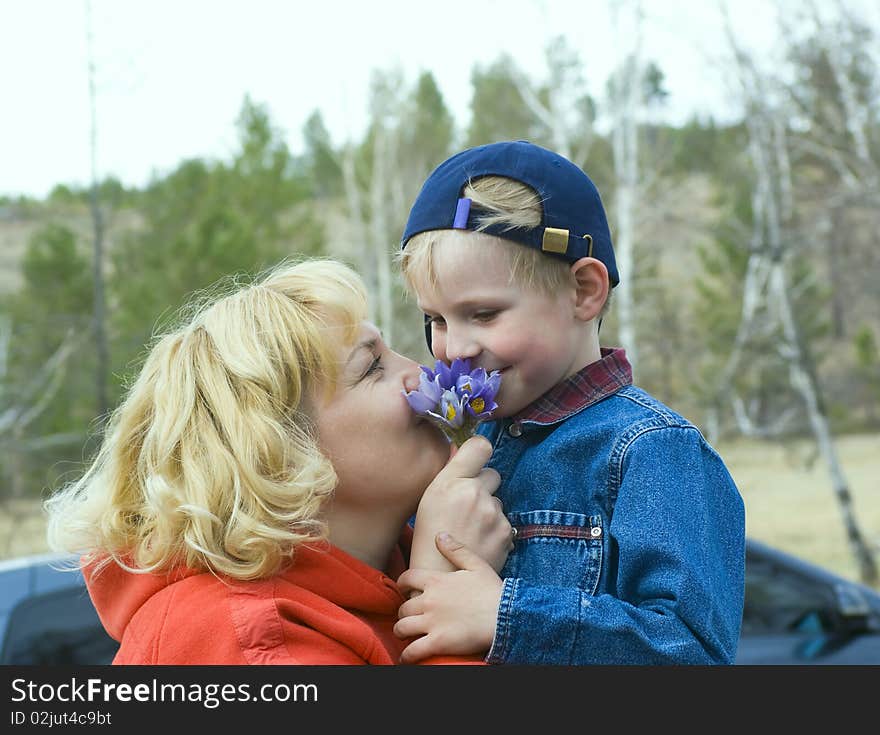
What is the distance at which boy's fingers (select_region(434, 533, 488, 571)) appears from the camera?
173 centimetres

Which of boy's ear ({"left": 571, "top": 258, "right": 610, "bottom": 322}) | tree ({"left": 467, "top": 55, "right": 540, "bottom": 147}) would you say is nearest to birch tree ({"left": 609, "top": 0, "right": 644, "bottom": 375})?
tree ({"left": 467, "top": 55, "right": 540, "bottom": 147})

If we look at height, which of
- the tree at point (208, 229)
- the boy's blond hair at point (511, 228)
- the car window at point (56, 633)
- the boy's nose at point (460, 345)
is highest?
the boy's blond hair at point (511, 228)

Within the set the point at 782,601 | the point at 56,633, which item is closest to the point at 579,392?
the point at 56,633

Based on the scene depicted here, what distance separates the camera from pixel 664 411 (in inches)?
71.5

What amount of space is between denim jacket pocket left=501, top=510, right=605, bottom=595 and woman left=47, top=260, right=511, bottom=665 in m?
0.06

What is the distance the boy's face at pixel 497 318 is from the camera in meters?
1.86

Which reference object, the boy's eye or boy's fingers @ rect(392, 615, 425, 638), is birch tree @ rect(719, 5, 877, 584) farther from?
boy's fingers @ rect(392, 615, 425, 638)

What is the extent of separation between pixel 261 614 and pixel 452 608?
0.33m

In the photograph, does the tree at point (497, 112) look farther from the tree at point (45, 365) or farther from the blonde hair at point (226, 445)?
the blonde hair at point (226, 445)

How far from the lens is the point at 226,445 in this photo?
1.74m

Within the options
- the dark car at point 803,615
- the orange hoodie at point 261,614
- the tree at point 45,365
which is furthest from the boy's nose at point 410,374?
the tree at point 45,365

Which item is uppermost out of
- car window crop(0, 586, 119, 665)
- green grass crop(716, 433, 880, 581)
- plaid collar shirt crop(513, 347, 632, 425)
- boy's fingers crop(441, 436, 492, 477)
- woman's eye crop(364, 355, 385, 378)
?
woman's eye crop(364, 355, 385, 378)

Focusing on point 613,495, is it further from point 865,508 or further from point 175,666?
point 865,508

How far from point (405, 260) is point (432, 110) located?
73.4ft
